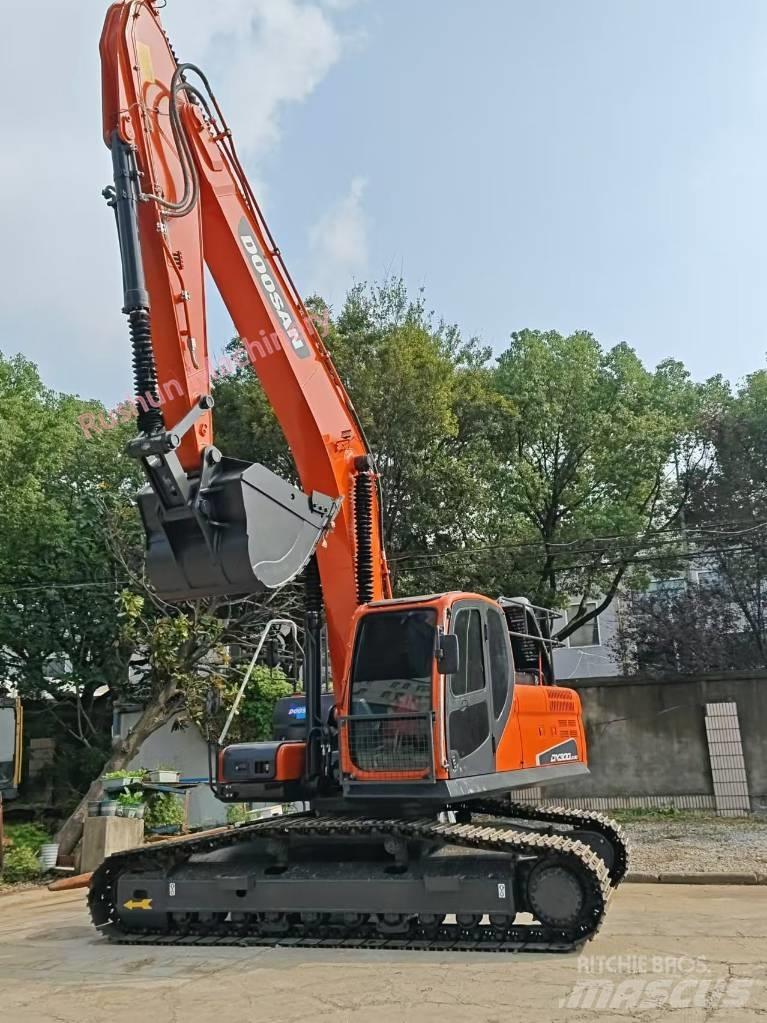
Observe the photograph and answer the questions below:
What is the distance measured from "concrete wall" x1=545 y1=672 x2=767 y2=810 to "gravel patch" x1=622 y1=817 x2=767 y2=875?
1047 mm

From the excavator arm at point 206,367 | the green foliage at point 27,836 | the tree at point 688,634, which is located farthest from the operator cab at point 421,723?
the tree at point 688,634

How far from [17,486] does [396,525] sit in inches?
305

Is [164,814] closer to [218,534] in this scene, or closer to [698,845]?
[698,845]

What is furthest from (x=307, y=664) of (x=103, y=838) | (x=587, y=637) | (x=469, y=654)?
(x=587, y=637)

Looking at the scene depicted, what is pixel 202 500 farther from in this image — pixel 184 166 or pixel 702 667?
pixel 702 667

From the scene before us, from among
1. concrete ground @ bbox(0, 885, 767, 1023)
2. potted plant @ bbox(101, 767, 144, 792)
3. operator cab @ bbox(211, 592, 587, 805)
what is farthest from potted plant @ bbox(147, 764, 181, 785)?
operator cab @ bbox(211, 592, 587, 805)

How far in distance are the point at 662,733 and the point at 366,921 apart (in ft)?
32.7

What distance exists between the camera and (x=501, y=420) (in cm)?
2055

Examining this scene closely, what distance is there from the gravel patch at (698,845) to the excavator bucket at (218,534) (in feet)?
20.2

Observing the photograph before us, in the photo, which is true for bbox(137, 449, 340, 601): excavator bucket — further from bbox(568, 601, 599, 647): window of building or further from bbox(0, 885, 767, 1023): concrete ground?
bbox(568, 601, 599, 647): window of building

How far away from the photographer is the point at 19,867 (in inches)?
499

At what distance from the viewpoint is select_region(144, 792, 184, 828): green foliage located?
13.7m

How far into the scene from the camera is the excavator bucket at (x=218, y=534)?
611 centimetres

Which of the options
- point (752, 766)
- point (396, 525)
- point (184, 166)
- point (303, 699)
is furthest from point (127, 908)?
point (396, 525)
